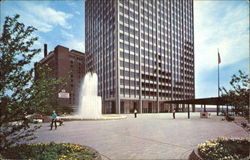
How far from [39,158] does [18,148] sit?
1374mm

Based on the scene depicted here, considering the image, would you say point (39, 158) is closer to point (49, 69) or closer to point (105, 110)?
point (49, 69)

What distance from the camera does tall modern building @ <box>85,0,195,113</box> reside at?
58000 millimetres

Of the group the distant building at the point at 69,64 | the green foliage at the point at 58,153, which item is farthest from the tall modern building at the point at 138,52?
the green foliage at the point at 58,153

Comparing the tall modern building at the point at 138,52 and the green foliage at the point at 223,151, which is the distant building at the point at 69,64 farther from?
the green foliage at the point at 223,151

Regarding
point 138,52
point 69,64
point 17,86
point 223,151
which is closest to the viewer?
point 17,86

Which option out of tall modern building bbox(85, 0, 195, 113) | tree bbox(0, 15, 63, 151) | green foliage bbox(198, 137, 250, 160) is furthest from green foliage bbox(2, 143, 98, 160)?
tall modern building bbox(85, 0, 195, 113)

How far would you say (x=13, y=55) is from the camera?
11.6 ft

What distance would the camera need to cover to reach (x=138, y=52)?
204ft

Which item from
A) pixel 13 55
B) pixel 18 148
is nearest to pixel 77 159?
pixel 18 148

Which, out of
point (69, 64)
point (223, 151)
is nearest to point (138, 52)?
point (69, 64)

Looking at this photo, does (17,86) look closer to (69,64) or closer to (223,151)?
(223,151)

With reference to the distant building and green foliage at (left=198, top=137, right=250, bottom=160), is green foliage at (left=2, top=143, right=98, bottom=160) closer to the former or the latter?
green foliage at (left=198, top=137, right=250, bottom=160)

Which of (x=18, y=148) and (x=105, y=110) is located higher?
(x=18, y=148)

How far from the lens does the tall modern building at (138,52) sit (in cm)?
5800
